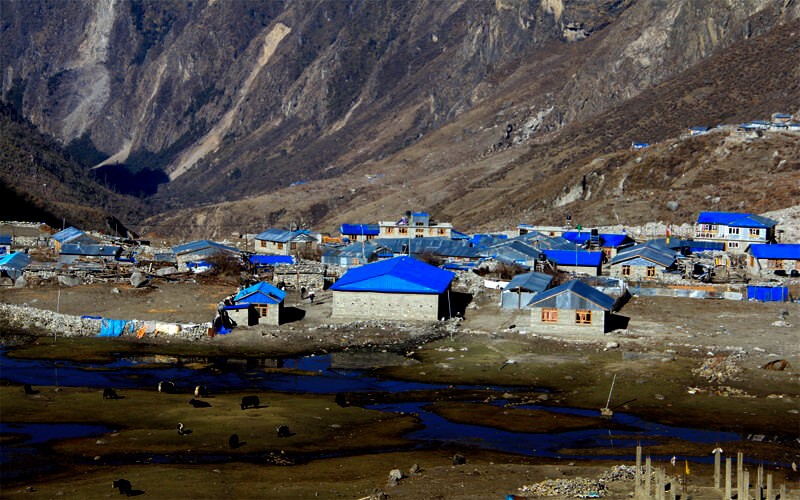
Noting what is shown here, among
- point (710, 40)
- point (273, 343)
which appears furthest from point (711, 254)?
point (710, 40)

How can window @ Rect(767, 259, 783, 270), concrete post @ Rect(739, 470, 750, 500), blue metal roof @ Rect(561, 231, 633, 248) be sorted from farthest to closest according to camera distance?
blue metal roof @ Rect(561, 231, 633, 248) < window @ Rect(767, 259, 783, 270) < concrete post @ Rect(739, 470, 750, 500)

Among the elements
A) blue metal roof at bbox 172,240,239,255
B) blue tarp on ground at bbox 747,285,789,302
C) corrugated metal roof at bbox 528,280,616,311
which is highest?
blue metal roof at bbox 172,240,239,255

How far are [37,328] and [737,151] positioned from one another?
93712 mm

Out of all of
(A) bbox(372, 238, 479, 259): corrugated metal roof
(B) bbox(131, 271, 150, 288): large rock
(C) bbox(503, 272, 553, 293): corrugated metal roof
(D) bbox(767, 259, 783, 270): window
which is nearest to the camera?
(C) bbox(503, 272, 553, 293): corrugated metal roof

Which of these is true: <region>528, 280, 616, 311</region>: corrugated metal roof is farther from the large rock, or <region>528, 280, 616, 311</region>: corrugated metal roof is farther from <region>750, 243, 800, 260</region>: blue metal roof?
the large rock

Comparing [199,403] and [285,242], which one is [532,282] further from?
[285,242]

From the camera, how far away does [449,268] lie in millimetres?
86062

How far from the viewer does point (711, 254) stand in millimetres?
94000

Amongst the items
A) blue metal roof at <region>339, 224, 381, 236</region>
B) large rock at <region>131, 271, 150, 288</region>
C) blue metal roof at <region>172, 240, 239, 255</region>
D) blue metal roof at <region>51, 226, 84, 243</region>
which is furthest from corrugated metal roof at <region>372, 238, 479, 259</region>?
blue metal roof at <region>51, 226, 84, 243</region>

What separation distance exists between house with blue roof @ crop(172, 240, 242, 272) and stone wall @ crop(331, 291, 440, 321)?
25285 millimetres

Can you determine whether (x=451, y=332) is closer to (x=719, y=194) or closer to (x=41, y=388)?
(x=41, y=388)

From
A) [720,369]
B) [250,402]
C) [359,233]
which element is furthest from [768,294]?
→ [359,233]

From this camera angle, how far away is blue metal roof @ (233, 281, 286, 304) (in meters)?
66.3

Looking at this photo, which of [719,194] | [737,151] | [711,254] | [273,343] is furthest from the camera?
[737,151]
